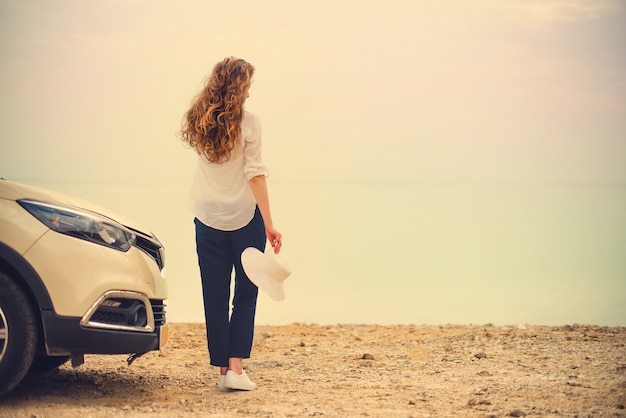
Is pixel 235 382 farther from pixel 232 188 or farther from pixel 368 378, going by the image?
pixel 232 188

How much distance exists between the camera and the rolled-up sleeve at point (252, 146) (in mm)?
6027

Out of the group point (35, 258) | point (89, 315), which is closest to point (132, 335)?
point (89, 315)

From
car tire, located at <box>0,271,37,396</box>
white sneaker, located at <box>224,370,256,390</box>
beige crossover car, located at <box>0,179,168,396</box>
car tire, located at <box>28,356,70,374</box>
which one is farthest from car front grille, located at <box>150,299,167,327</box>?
car tire, located at <box>28,356,70,374</box>

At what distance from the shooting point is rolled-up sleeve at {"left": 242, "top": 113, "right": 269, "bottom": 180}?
237 inches

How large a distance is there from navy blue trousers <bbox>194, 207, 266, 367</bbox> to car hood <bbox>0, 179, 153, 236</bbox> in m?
0.57

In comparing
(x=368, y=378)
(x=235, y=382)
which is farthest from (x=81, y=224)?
(x=368, y=378)

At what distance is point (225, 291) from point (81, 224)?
4.09 ft

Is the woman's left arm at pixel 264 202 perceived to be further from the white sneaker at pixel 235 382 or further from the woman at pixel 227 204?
the white sneaker at pixel 235 382

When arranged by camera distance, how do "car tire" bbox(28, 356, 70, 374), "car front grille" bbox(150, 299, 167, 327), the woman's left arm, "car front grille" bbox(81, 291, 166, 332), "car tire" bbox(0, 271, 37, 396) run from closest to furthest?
"car tire" bbox(0, 271, 37, 396) → "car front grille" bbox(81, 291, 166, 332) → "car front grille" bbox(150, 299, 167, 327) → the woman's left arm → "car tire" bbox(28, 356, 70, 374)

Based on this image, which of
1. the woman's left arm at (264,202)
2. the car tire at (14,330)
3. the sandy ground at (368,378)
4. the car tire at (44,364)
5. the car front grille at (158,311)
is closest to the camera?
the car tire at (14,330)

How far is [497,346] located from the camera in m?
8.62

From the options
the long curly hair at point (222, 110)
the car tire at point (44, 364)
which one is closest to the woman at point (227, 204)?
the long curly hair at point (222, 110)

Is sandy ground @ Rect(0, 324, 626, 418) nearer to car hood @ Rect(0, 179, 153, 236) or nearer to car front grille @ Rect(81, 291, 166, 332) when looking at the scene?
car front grille @ Rect(81, 291, 166, 332)

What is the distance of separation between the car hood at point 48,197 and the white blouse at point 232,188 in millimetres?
528
